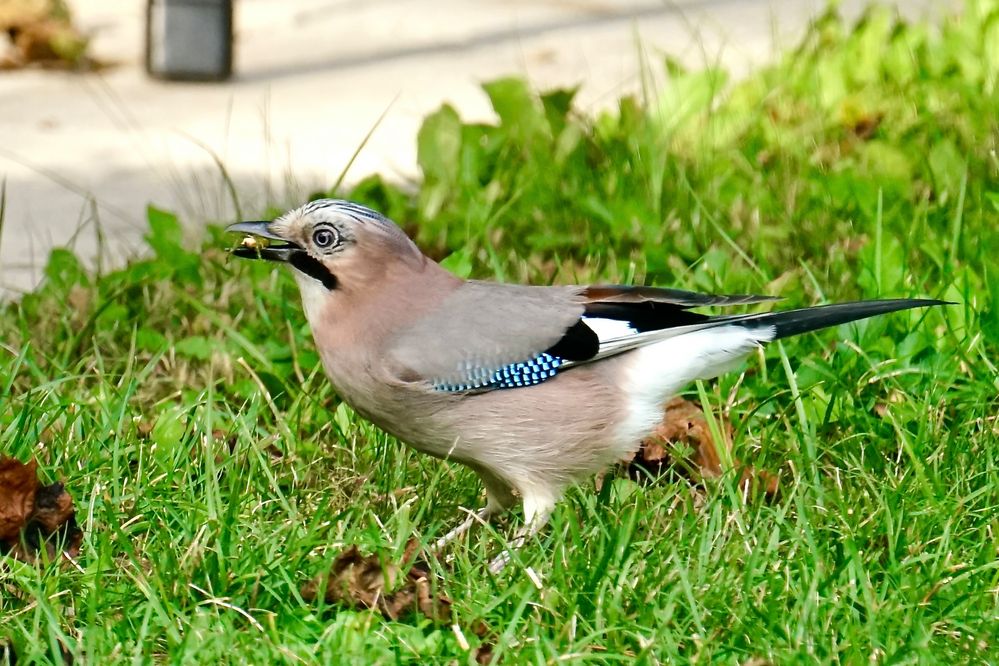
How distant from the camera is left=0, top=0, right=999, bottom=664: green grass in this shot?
127 inches

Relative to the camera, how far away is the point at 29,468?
11.7 feet

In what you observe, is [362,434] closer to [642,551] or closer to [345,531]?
[345,531]

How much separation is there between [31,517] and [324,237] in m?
0.94

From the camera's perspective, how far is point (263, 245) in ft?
12.5

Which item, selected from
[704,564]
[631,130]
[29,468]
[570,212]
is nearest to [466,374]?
[704,564]

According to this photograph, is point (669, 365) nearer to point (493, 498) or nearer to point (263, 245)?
point (493, 498)

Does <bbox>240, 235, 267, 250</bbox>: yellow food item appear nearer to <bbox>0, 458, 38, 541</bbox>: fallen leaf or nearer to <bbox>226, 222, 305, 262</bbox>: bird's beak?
<bbox>226, 222, 305, 262</bbox>: bird's beak

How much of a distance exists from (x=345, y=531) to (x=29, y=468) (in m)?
0.72

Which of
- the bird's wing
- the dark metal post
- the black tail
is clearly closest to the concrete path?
the dark metal post

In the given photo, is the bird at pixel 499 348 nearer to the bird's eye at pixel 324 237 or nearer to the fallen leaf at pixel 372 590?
the bird's eye at pixel 324 237

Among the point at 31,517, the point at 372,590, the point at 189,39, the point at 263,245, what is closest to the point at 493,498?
the point at 372,590

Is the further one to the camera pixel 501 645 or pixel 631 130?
pixel 631 130

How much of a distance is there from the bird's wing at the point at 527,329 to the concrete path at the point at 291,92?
1682 millimetres

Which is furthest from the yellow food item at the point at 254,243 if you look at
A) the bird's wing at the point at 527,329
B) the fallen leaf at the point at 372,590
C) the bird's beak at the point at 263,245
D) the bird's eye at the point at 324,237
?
the fallen leaf at the point at 372,590
